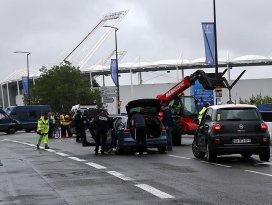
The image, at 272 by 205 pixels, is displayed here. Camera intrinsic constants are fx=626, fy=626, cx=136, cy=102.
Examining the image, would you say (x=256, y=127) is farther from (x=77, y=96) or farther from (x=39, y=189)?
(x=77, y=96)

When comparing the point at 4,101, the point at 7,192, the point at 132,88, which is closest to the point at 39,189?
the point at 7,192

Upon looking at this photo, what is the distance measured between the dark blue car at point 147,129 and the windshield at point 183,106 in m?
5.31

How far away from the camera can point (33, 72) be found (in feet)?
407

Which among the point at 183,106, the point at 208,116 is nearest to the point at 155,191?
the point at 208,116

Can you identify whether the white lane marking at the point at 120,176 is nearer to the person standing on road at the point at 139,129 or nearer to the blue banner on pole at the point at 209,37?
the person standing on road at the point at 139,129

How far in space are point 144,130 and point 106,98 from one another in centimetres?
3449

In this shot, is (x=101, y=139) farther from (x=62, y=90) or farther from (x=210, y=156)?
(x=62, y=90)

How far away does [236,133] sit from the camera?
656 inches

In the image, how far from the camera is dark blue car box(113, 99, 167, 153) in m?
20.8

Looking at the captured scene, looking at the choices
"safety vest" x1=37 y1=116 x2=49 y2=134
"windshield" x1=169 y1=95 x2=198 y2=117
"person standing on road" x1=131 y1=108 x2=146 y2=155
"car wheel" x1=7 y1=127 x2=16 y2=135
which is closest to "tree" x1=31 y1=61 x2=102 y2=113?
"car wheel" x1=7 y1=127 x2=16 y2=135

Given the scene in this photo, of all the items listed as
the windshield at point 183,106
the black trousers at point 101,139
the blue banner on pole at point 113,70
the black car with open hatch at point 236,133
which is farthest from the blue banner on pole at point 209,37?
the blue banner on pole at point 113,70

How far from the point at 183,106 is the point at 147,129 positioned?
632 cm

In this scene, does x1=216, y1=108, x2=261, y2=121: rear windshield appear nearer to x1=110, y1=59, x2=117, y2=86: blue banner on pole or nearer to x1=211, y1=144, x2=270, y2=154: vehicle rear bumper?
x1=211, y1=144, x2=270, y2=154: vehicle rear bumper

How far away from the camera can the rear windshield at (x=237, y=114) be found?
16828 mm
